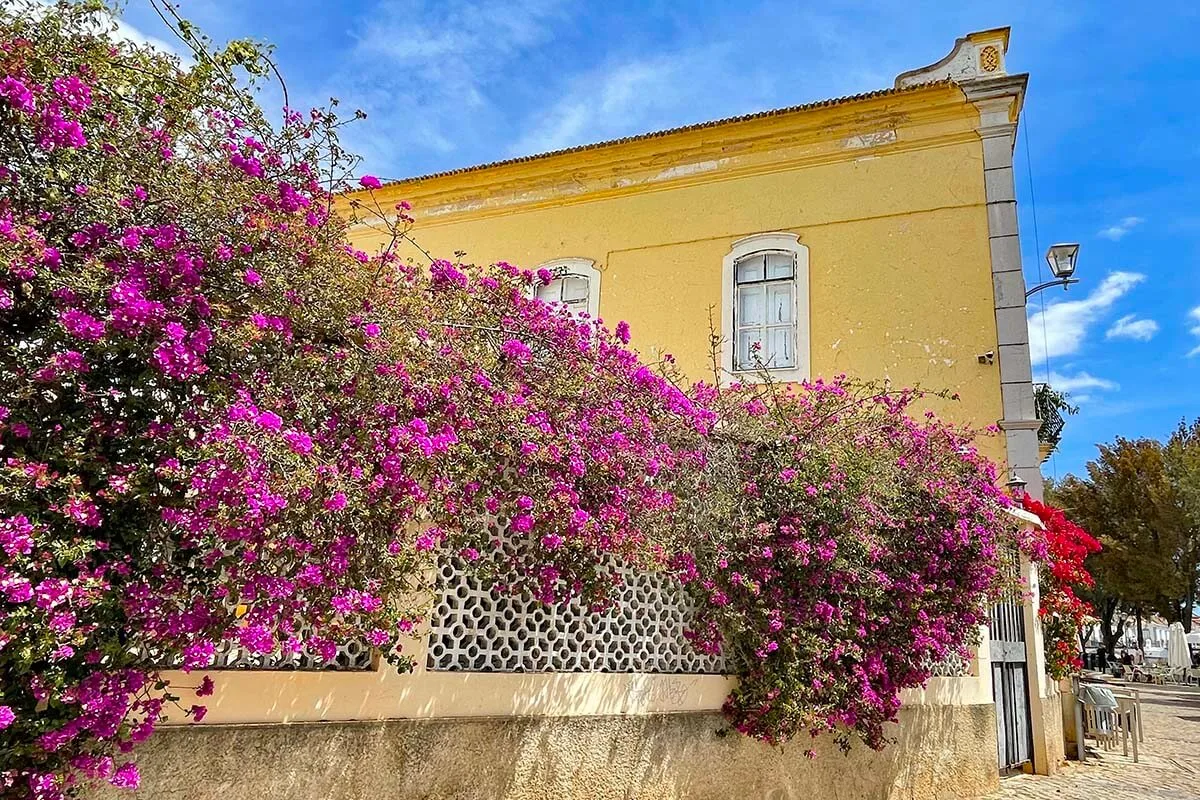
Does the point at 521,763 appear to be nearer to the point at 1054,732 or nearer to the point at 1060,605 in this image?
the point at 1054,732

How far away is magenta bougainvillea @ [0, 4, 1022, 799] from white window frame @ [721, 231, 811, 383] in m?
6.34

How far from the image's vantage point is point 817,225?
1085cm

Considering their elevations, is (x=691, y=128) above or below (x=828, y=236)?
above

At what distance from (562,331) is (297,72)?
1745 mm

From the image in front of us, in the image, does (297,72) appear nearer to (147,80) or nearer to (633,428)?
(147,80)

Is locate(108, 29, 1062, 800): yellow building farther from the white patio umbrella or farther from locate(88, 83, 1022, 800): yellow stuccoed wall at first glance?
the white patio umbrella

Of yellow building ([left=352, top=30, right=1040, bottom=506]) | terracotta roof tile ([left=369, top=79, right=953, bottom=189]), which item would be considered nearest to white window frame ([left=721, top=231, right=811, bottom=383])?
yellow building ([left=352, top=30, right=1040, bottom=506])

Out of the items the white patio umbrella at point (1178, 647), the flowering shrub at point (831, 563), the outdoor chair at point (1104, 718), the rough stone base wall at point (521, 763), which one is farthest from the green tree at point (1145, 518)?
the rough stone base wall at point (521, 763)

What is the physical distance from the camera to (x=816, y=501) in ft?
18.5

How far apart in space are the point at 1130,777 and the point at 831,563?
247 inches

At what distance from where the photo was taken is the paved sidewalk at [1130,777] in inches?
309

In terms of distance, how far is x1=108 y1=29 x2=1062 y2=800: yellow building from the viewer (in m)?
6.78

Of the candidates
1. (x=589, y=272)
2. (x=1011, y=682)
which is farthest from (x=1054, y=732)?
(x=589, y=272)

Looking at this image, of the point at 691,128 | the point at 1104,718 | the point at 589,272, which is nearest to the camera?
the point at 1104,718
